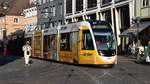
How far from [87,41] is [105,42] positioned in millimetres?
1163

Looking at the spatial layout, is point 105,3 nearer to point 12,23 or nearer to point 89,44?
point 89,44

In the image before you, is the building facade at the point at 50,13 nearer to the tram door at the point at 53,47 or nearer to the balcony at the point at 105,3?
the balcony at the point at 105,3

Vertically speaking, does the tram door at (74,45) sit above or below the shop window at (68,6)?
below

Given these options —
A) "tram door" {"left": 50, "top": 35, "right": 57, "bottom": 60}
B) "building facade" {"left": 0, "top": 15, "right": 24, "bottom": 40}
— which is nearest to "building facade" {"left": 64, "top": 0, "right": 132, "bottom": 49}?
"tram door" {"left": 50, "top": 35, "right": 57, "bottom": 60}

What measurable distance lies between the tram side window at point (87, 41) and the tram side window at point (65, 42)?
126 inches

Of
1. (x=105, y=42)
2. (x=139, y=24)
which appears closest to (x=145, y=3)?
(x=139, y=24)

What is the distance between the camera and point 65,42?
1398 inches

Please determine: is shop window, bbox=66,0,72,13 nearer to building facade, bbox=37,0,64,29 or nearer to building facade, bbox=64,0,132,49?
building facade, bbox=64,0,132,49

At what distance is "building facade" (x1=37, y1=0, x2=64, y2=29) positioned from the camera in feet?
286

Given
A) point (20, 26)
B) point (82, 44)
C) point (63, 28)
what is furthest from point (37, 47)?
point (20, 26)

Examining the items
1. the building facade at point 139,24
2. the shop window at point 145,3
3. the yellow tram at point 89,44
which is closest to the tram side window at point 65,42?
the yellow tram at point 89,44

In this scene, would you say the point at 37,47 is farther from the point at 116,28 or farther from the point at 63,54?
the point at 116,28

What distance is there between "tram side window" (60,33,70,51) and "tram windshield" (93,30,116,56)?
4.03 meters

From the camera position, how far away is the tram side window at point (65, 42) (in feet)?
114
